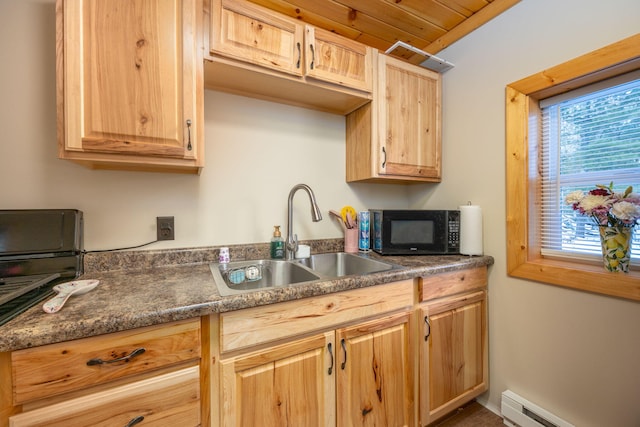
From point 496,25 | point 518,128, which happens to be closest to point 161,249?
point 518,128

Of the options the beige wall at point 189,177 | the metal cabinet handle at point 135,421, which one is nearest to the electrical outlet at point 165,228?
the beige wall at point 189,177

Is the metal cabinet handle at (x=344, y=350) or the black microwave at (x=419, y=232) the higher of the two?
the black microwave at (x=419, y=232)

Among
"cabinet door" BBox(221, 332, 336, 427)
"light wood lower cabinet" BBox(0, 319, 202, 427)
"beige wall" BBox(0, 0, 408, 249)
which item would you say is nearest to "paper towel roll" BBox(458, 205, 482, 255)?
"beige wall" BBox(0, 0, 408, 249)

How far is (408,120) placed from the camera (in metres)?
1.63

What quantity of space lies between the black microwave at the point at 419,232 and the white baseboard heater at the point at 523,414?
81 centimetres

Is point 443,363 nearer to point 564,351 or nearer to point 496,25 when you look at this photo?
point 564,351

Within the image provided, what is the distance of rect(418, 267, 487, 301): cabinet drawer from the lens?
1264mm

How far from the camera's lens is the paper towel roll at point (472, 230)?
151 cm

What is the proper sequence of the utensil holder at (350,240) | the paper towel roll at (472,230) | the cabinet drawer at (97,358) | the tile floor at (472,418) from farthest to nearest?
1. the utensil holder at (350,240)
2. the paper towel roll at (472,230)
3. the tile floor at (472,418)
4. the cabinet drawer at (97,358)

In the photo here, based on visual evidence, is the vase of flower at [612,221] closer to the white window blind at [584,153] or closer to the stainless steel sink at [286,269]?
the white window blind at [584,153]

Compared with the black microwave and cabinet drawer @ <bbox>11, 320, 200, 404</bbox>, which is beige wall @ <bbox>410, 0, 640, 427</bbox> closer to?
the black microwave

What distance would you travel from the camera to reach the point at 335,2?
139 centimetres

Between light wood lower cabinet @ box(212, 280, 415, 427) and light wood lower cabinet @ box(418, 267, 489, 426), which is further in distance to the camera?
light wood lower cabinet @ box(418, 267, 489, 426)

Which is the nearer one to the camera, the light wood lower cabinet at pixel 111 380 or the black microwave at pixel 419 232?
the light wood lower cabinet at pixel 111 380
